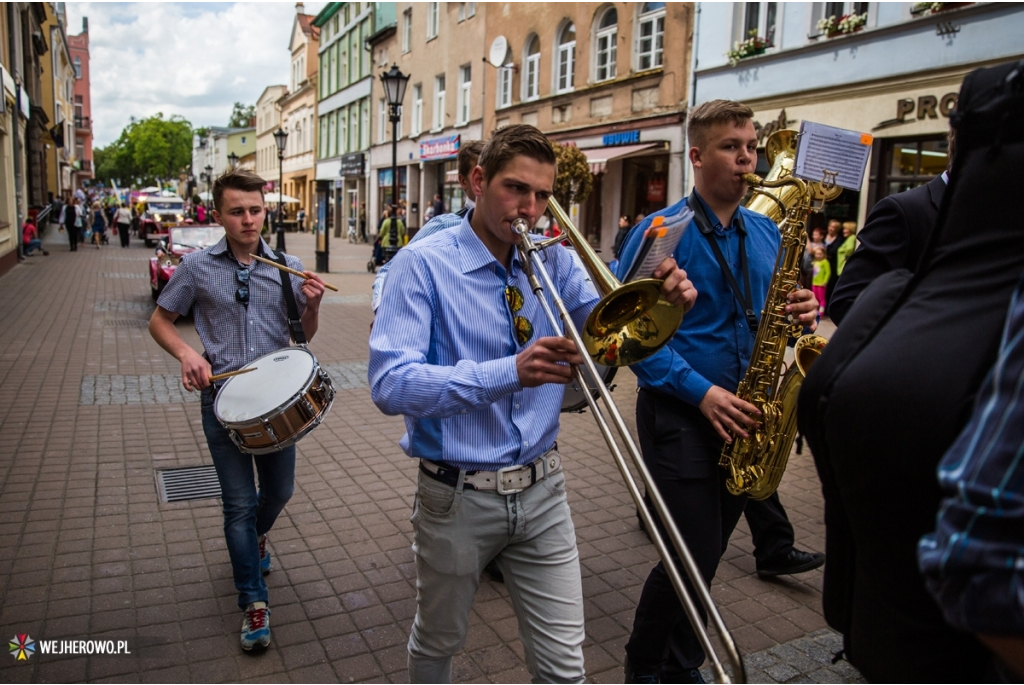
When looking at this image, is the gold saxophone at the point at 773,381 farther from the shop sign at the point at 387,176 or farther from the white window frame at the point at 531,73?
the shop sign at the point at 387,176

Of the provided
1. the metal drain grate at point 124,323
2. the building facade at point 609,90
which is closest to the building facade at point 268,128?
the building facade at point 609,90

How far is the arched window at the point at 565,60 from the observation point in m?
21.3

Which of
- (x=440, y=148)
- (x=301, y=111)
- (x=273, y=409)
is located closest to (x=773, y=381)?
(x=273, y=409)

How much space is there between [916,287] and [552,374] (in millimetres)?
848

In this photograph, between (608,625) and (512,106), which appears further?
(512,106)

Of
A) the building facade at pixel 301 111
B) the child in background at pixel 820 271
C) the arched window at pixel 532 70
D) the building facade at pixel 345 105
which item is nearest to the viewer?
the child in background at pixel 820 271

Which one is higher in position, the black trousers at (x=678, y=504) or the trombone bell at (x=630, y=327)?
the trombone bell at (x=630, y=327)

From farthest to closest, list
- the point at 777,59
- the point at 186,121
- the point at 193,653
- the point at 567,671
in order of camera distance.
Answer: the point at 186,121 < the point at 777,59 < the point at 193,653 < the point at 567,671

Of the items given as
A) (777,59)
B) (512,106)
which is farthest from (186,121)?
(777,59)

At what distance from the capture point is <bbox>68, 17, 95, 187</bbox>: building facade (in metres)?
79.2

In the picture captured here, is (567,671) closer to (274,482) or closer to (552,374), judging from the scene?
(552,374)

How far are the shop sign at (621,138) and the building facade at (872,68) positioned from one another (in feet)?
9.40

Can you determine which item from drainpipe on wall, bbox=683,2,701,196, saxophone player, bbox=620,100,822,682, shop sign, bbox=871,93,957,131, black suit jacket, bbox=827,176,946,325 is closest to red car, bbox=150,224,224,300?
drainpipe on wall, bbox=683,2,701,196

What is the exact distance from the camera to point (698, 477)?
2.73 m
